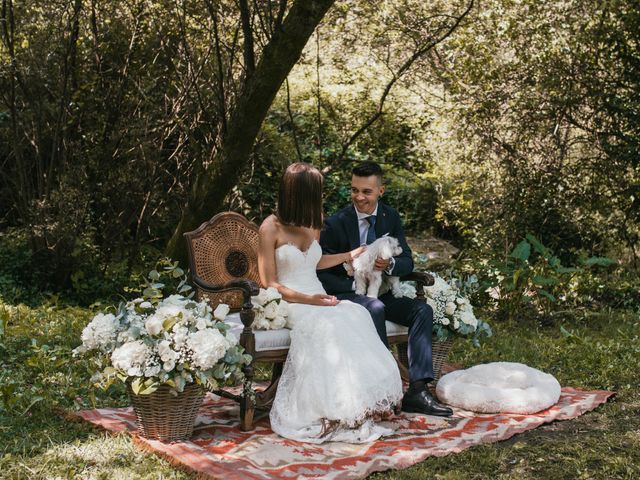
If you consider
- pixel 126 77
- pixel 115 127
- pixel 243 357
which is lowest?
pixel 243 357

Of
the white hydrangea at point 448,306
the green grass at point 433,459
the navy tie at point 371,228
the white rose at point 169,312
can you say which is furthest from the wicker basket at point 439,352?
the white rose at point 169,312

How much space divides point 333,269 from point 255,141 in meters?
3.10

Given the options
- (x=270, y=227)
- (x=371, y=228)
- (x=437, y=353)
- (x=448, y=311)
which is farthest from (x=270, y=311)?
(x=437, y=353)

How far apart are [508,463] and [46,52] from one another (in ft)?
21.3

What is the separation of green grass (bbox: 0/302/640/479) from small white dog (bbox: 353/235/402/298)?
136 centimetres

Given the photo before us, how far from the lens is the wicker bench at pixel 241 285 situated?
4660mm

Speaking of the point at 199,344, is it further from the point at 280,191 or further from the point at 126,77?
the point at 126,77

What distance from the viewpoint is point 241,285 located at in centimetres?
477

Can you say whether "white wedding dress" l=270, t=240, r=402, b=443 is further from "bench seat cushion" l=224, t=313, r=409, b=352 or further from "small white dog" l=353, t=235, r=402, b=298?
"small white dog" l=353, t=235, r=402, b=298

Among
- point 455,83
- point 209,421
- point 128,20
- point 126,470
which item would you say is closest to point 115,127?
point 128,20

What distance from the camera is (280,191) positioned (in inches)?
199

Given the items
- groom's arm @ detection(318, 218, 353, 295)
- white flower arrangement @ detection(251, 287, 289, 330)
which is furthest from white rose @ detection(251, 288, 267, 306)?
groom's arm @ detection(318, 218, 353, 295)

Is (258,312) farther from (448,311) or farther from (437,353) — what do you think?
(437,353)

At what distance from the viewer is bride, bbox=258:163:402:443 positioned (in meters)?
4.48
